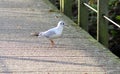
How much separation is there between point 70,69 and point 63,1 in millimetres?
4139

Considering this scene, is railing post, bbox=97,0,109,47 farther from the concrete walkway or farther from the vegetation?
the vegetation

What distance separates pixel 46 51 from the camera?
625 centimetres

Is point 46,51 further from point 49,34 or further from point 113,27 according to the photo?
point 113,27

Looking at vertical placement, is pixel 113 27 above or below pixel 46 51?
below

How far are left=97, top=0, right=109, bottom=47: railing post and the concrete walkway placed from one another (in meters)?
0.14

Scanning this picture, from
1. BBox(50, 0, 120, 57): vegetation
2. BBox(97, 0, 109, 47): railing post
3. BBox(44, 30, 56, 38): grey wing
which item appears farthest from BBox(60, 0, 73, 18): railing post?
BBox(44, 30, 56, 38): grey wing

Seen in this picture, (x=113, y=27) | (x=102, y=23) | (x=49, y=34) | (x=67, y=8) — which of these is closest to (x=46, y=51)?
(x=49, y=34)

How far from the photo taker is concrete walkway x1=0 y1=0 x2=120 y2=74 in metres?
5.38

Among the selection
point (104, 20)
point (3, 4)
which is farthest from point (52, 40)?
point (3, 4)

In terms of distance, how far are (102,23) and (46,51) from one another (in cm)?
105

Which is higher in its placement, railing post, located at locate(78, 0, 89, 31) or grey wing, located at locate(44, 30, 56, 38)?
grey wing, located at locate(44, 30, 56, 38)

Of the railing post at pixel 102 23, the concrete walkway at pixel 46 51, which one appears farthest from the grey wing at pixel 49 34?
the railing post at pixel 102 23

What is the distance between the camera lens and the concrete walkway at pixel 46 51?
212 inches

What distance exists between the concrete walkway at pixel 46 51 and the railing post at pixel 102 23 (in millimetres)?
142
